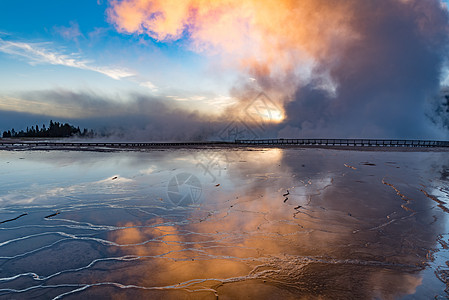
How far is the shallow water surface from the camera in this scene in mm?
3854

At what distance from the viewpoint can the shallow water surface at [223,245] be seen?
12.6 ft

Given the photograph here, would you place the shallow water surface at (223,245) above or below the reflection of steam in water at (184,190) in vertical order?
below

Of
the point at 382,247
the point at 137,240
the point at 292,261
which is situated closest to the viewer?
the point at 292,261

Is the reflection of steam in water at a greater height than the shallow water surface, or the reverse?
the reflection of steam in water

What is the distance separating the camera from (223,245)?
17.5ft

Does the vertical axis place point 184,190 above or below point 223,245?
above

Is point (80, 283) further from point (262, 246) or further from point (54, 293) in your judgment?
point (262, 246)

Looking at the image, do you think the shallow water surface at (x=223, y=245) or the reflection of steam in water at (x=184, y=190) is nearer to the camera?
the shallow water surface at (x=223, y=245)

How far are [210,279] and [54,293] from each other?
8.00 feet

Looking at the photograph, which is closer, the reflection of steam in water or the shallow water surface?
the shallow water surface

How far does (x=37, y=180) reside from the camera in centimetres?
1334

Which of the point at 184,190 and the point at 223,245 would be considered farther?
the point at 184,190

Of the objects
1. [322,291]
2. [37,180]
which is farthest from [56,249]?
[37,180]

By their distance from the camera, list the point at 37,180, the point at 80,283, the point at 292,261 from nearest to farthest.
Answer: the point at 80,283 → the point at 292,261 → the point at 37,180
